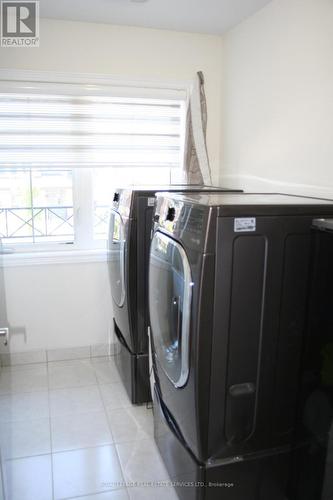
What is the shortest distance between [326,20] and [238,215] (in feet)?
3.61

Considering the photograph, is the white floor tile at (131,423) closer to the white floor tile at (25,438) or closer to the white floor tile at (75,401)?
the white floor tile at (75,401)

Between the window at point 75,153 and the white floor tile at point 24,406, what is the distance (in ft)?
3.24

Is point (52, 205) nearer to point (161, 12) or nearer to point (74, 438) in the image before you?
point (161, 12)

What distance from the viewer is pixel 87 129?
277 cm

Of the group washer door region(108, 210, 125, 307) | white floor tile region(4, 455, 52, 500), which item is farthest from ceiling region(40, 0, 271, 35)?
white floor tile region(4, 455, 52, 500)

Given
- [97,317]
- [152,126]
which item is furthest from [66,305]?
[152,126]

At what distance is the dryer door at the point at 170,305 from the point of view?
1404 millimetres

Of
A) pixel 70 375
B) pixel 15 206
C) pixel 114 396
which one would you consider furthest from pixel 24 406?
pixel 15 206

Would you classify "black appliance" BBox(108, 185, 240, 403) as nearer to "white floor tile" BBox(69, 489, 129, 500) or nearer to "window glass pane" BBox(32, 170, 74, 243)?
"window glass pane" BBox(32, 170, 74, 243)

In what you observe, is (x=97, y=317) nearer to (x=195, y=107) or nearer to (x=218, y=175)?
(x=218, y=175)

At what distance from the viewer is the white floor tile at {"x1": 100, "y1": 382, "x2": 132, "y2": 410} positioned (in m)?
2.48

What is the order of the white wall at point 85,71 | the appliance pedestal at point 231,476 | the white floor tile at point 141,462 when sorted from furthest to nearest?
the white wall at point 85,71
the white floor tile at point 141,462
the appliance pedestal at point 231,476

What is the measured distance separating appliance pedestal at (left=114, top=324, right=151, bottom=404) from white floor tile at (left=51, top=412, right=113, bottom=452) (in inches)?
8.7

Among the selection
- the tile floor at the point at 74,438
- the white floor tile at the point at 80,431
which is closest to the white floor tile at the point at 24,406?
the tile floor at the point at 74,438
